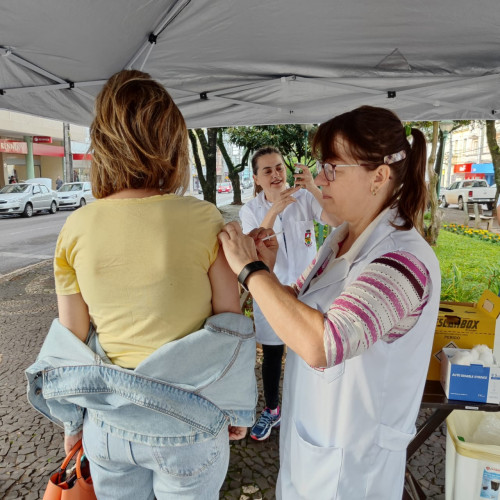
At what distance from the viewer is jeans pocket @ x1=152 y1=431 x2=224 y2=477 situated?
1.13 metres

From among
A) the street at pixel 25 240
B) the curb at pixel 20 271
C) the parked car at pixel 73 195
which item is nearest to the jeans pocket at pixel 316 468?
the curb at pixel 20 271

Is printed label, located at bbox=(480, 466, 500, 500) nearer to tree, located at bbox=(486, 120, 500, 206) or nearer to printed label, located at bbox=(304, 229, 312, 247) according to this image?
printed label, located at bbox=(304, 229, 312, 247)

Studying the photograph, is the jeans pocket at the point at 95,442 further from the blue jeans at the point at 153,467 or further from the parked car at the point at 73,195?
the parked car at the point at 73,195

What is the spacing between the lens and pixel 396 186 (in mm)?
1356

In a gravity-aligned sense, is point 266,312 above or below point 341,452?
above

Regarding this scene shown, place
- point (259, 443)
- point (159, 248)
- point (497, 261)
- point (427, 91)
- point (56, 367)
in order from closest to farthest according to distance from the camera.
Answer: point (159, 248), point (56, 367), point (259, 443), point (427, 91), point (497, 261)

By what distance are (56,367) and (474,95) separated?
151 inches

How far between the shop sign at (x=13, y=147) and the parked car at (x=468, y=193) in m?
26.5

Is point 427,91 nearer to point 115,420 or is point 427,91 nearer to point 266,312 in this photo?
point 266,312

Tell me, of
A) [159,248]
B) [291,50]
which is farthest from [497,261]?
[159,248]

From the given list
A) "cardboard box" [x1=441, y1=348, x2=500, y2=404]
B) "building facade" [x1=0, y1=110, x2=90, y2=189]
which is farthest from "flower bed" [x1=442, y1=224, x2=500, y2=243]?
"building facade" [x1=0, y1=110, x2=90, y2=189]

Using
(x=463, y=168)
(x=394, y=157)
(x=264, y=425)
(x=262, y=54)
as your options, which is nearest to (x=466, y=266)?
(x=264, y=425)

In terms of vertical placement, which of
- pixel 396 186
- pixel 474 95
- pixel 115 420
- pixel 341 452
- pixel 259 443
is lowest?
pixel 259 443

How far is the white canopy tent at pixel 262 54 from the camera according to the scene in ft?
7.26
